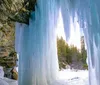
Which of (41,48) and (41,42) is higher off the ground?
(41,42)

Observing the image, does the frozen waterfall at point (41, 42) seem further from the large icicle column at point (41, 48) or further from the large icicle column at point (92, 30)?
the large icicle column at point (92, 30)

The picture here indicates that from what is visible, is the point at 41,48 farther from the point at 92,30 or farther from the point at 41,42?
the point at 92,30

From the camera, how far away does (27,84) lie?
400 centimetres

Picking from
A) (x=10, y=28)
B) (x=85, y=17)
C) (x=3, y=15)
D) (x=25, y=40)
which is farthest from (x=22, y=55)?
(x=10, y=28)

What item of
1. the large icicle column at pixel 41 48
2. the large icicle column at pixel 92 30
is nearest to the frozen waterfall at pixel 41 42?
the large icicle column at pixel 41 48

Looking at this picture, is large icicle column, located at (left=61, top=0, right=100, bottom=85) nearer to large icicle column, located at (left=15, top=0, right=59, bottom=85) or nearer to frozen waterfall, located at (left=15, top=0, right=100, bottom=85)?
frozen waterfall, located at (left=15, top=0, right=100, bottom=85)

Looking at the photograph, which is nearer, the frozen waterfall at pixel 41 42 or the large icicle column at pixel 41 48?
the frozen waterfall at pixel 41 42

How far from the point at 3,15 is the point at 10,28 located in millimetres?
2517

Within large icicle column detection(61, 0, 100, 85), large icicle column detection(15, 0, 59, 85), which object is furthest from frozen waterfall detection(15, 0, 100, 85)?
large icicle column detection(61, 0, 100, 85)

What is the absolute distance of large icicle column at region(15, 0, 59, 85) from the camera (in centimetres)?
368

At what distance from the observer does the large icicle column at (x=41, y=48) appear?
3.68 meters

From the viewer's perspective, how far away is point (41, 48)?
12.4 feet

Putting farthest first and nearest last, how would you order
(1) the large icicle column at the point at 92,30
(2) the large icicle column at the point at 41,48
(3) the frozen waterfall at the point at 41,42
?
(2) the large icicle column at the point at 41,48
(3) the frozen waterfall at the point at 41,42
(1) the large icicle column at the point at 92,30

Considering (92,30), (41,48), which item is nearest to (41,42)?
(41,48)
